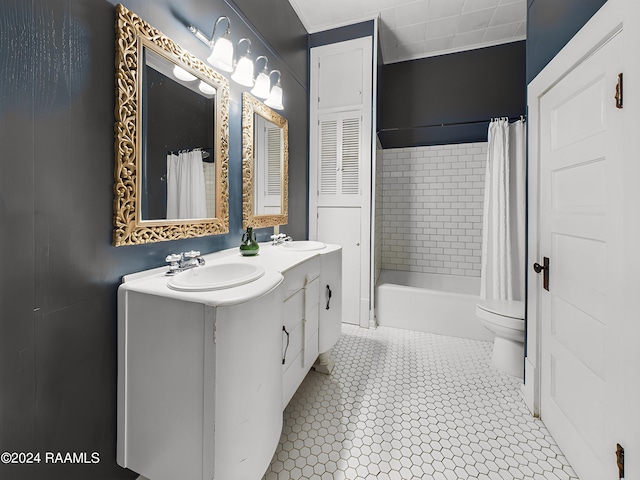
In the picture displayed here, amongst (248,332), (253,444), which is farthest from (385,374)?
(248,332)

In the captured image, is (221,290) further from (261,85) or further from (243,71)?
(261,85)

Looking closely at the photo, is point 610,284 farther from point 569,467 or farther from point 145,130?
point 145,130

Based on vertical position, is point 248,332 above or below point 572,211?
below

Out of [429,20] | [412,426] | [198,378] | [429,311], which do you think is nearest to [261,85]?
[198,378]

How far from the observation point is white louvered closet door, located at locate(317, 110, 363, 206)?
2.74 metres

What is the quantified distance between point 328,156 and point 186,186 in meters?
1.75

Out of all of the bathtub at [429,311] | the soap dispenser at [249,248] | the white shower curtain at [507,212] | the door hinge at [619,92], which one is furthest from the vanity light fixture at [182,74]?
the white shower curtain at [507,212]

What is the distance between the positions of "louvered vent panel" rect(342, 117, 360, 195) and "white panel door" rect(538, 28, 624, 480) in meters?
1.47

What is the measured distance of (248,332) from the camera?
0.92 metres

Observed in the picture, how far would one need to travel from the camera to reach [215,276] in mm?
1271

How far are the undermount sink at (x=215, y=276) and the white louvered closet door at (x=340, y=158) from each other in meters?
1.68

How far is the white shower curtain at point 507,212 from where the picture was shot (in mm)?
2432

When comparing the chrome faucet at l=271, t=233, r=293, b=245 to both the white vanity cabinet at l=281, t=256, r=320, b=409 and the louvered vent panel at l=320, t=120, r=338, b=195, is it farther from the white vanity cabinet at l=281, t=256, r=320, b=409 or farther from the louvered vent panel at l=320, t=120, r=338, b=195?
the louvered vent panel at l=320, t=120, r=338, b=195

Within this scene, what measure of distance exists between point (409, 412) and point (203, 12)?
240 cm
